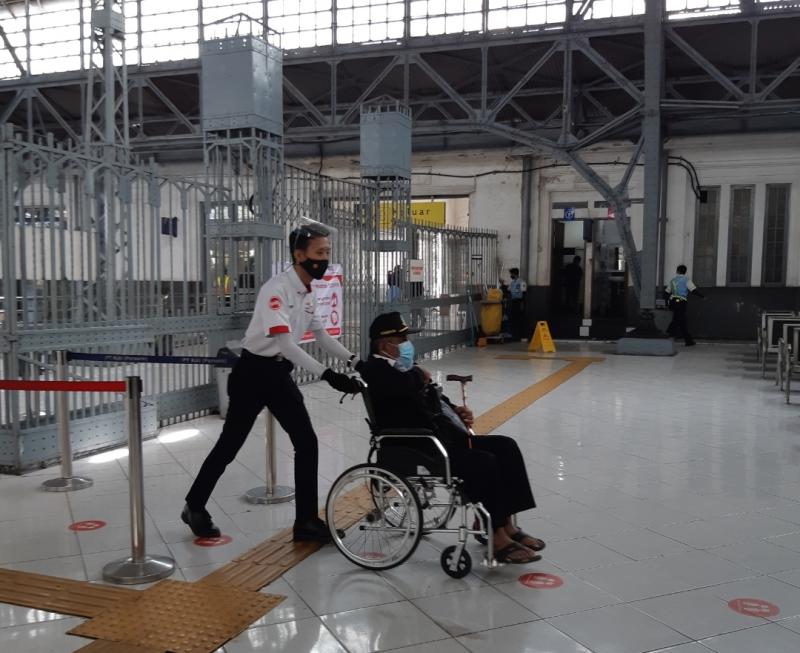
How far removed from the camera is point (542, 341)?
1294 centimetres

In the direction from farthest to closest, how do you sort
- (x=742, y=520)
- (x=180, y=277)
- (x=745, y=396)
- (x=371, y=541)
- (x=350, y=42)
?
(x=350, y=42) → (x=745, y=396) → (x=180, y=277) → (x=742, y=520) → (x=371, y=541)

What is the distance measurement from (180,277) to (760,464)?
5262 mm

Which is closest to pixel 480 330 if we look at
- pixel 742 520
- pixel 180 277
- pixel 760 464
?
pixel 180 277

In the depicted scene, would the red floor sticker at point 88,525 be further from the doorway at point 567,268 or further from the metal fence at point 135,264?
the doorway at point 567,268

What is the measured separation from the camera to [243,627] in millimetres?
2848

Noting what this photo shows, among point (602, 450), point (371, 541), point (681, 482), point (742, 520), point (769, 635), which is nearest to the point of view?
point (769, 635)

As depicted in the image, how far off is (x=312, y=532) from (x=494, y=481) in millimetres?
1032

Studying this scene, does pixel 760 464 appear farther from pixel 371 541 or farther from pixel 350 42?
pixel 350 42

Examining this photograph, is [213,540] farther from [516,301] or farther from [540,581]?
[516,301]

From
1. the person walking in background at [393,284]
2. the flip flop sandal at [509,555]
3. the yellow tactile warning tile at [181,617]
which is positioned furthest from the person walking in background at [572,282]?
the yellow tactile warning tile at [181,617]

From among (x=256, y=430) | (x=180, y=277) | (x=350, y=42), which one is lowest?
(x=256, y=430)

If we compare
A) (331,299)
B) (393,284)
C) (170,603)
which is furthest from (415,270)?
(170,603)

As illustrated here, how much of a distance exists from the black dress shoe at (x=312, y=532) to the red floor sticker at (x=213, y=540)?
0.38 meters

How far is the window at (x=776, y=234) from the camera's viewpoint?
47.6ft
